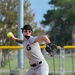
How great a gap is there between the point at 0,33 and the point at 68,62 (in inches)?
462

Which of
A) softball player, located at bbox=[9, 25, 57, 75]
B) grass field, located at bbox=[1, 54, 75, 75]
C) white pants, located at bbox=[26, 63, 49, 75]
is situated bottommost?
grass field, located at bbox=[1, 54, 75, 75]

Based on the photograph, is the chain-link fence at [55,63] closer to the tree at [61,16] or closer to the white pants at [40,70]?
the white pants at [40,70]

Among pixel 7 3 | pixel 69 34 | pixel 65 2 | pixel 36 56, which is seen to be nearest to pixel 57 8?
pixel 65 2

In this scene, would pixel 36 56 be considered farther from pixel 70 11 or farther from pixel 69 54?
pixel 70 11

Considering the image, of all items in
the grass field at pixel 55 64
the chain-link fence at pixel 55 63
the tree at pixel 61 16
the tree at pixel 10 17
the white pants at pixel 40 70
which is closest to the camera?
the white pants at pixel 40 70

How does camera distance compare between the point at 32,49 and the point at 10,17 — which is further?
the point at 10,17

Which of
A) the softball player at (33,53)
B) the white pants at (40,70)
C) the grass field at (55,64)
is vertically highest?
the softball player at (33,53)

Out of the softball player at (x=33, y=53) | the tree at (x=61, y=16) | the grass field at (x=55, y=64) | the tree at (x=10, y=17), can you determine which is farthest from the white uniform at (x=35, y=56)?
the tree at (x=61, y=16)

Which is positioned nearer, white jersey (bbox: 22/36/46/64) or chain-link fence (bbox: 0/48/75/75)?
white jersey (bbox: 22/36/46/64)

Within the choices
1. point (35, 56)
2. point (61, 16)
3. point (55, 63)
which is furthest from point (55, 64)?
point (61, 16)

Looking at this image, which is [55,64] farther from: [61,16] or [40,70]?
[61,16]

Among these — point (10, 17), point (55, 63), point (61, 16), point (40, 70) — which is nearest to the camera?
point (40, 70)

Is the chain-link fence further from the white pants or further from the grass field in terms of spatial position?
the white pants

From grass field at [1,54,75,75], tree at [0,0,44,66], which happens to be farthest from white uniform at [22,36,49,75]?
tree at [0,0,44,66]
